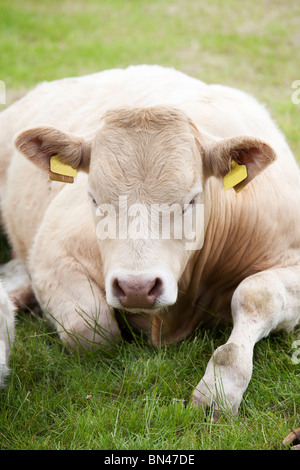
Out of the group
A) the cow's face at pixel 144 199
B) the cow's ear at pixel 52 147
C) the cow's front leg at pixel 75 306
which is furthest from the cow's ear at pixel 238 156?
the cow's front leg at pixel 75 306

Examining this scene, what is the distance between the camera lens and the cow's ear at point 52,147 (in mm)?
3988

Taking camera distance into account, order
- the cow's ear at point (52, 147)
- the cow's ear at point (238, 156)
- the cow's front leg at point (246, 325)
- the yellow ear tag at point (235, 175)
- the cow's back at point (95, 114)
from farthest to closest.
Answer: the cow's back at point (95, 114) < the cow's ear at point (52, 147) < the yellow ear tag at point (235, 175) < the cow's ear at point (238, 156) < the cow's front leg at point (246, 325)

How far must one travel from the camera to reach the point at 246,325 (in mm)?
3910

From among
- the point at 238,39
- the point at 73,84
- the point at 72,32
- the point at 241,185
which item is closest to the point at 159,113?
the point at 241,185

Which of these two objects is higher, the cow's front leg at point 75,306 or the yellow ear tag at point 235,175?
the yellow ear tag at point 235,175

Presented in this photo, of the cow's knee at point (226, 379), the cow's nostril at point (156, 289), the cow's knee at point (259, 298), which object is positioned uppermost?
the cow's nostril at point (156, 289)

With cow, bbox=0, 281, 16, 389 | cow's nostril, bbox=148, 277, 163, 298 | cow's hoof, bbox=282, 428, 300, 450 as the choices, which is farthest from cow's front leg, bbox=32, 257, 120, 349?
cow's hoof, bbox=282, 428, 300, 450

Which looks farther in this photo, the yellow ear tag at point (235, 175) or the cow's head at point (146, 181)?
the yellow ear tag at point (235, 175)

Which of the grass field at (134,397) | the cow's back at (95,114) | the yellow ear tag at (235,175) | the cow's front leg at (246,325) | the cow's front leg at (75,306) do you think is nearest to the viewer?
the grass field at (134,397)

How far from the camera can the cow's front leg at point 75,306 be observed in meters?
4.34

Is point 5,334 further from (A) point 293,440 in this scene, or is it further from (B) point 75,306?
(A) point 293,440

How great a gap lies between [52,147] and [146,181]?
691 mm

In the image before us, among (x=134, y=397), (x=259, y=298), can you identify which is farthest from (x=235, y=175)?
(x=134, y=397)

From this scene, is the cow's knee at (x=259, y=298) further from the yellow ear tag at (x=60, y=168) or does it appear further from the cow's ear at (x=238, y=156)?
the yellow ear tag at (x=60, y=168)
